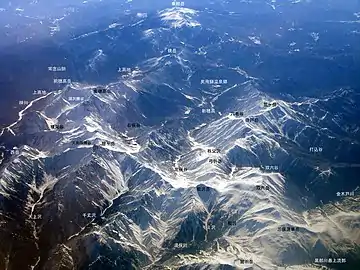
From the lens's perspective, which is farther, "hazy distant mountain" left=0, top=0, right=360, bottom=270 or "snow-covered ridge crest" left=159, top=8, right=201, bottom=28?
"snow-covered ridge crest" left=159, top=8, right=201, bottom=28

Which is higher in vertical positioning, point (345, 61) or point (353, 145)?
point (345, 61)

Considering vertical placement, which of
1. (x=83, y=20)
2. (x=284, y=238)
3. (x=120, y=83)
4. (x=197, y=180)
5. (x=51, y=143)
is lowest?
(x=284, y=238)

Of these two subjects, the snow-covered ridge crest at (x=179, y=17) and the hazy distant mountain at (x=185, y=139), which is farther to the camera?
the snow-covered ridge crest at (x=179, y=17)

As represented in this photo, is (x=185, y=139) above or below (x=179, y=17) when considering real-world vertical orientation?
below

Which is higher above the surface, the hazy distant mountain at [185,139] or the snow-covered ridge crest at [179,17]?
the snow-covered ridge crest at [179,17]

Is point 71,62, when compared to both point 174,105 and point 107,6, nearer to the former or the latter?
point 107,6

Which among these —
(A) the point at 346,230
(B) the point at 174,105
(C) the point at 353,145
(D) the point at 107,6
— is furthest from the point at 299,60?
(D) the point at 107,6

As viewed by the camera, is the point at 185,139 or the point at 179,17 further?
the point at 179,17

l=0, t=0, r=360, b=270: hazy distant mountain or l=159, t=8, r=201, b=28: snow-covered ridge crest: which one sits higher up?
l=159, t=8, r=201, b=28: snow-covered ridge crest
